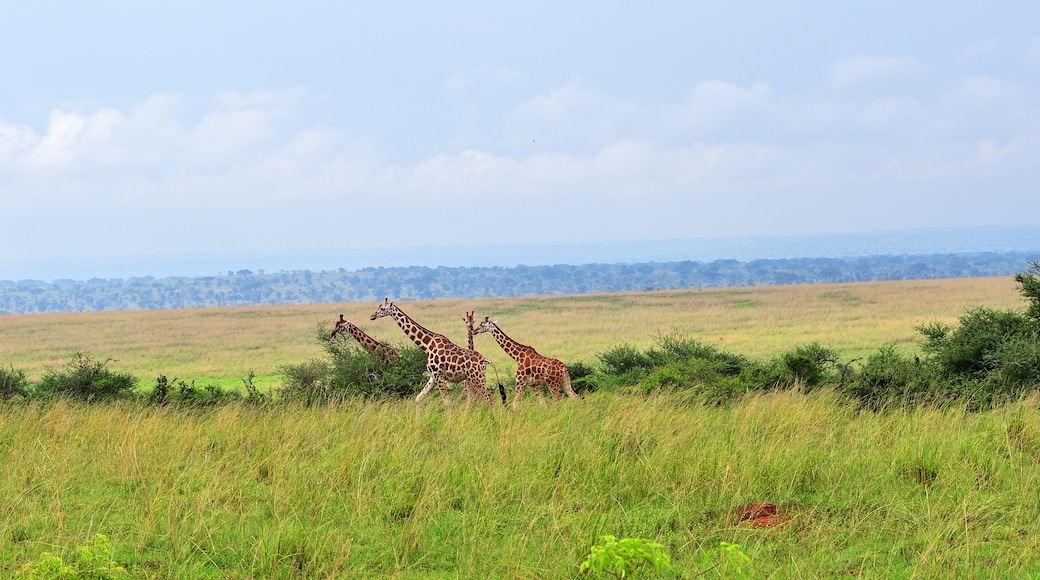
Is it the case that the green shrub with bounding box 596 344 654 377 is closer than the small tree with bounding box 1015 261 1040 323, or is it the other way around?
the small tree with bounding box 1015 261 1040 323

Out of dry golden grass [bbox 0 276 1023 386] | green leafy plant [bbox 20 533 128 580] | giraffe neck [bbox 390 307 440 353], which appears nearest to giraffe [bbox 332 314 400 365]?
giraffe neck [bbox 390 307 440 353]

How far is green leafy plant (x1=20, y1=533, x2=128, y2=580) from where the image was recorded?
5.33m

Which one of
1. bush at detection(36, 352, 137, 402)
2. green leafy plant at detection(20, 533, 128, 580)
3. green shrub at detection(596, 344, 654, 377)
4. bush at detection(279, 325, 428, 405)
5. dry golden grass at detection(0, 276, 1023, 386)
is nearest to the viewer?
green leafy plant at detection(20, 533, 128, 580)

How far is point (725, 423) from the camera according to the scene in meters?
10.8

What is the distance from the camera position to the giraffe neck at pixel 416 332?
1276cm

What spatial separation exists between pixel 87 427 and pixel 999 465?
881 centimetres

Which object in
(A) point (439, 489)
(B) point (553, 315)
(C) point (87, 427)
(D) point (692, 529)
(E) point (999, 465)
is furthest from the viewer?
(B) point (553, 315)

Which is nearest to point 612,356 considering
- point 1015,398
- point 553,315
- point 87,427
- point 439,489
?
point 1015,398

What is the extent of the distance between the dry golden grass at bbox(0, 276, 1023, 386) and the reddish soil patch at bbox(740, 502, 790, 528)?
66.4 feet

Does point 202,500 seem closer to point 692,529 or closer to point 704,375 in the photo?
point 692,529

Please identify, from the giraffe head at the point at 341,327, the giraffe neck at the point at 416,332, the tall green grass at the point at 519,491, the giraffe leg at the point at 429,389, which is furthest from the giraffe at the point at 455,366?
the giraffe head at the point at 341,327

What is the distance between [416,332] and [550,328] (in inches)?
1474

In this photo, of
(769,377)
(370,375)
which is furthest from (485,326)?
(769,377)

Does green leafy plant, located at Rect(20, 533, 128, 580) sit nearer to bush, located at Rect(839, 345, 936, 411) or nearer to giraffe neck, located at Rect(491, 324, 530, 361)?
giraffe neck, located at Rect(491, 324, 530, 361)
